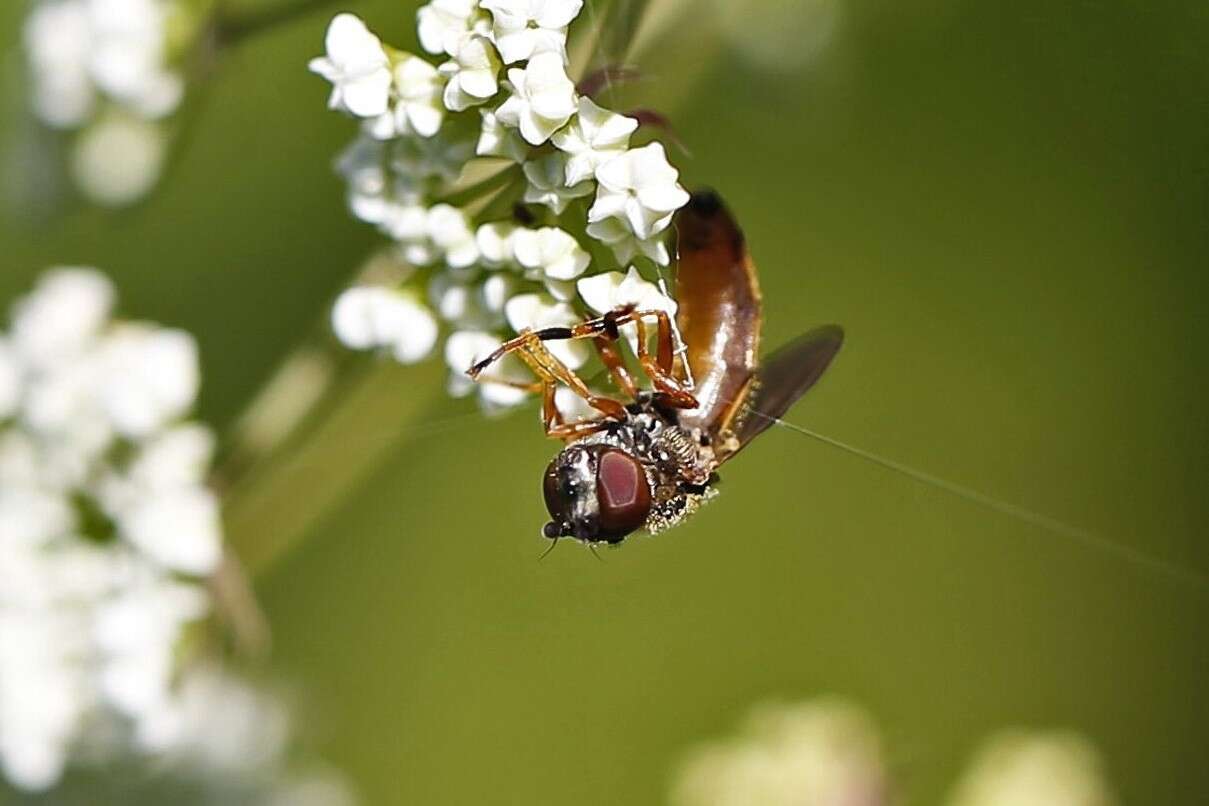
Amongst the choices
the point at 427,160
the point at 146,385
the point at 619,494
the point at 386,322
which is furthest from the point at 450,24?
the point at 146,385

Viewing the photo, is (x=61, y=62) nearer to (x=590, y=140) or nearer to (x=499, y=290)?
(x=499, y=290)

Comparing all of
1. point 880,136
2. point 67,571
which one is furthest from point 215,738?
point 880,136

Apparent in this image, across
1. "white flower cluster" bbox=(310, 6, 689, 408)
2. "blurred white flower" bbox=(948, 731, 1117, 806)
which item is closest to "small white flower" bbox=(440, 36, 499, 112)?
"white flower cluster" bbox=(310, 6, 689, 408)

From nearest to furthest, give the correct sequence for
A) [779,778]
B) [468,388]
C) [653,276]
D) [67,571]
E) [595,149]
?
[595,149], [653,276], [468,388], [67,571], [779,778]

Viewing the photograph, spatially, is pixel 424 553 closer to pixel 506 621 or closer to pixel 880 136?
pixel 506 621

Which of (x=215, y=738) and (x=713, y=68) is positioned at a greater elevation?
(x=713, y=68)

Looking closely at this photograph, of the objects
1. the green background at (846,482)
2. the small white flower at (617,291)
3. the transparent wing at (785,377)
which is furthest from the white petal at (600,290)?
the green background at (846,482)
